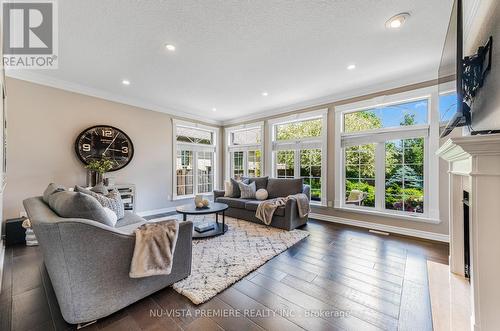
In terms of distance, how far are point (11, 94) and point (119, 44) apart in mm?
2252

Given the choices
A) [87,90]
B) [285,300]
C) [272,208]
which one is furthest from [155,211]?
[285,300]

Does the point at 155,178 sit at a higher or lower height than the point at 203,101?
lower

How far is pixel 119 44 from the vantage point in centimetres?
252

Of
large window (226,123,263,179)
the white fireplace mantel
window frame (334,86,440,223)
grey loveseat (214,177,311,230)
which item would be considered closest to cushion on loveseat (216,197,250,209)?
grey loveseat (214,177,311,230)

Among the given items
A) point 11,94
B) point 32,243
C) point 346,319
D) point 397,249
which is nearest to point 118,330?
point 346,319

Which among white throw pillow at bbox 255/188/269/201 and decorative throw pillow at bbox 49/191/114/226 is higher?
decorative throw pillow at bbox 49/191/114/226

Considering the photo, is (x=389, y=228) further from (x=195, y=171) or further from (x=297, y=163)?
(x=195, y=171)

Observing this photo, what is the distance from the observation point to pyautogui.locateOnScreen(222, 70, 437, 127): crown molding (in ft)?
11.0

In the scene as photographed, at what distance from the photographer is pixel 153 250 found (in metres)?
1.67

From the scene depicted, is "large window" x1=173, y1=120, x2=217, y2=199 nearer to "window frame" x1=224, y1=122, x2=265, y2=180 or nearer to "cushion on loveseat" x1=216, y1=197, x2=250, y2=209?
"window frame" x1=224, y1=122, x2=265, y2=180

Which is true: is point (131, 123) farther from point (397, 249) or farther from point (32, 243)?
point (397, 249)

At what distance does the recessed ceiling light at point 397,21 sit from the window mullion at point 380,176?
2152 mm

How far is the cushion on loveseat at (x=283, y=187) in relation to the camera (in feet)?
14.0

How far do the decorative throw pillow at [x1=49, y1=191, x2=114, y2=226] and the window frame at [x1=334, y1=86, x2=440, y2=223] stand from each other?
13.2 ft
